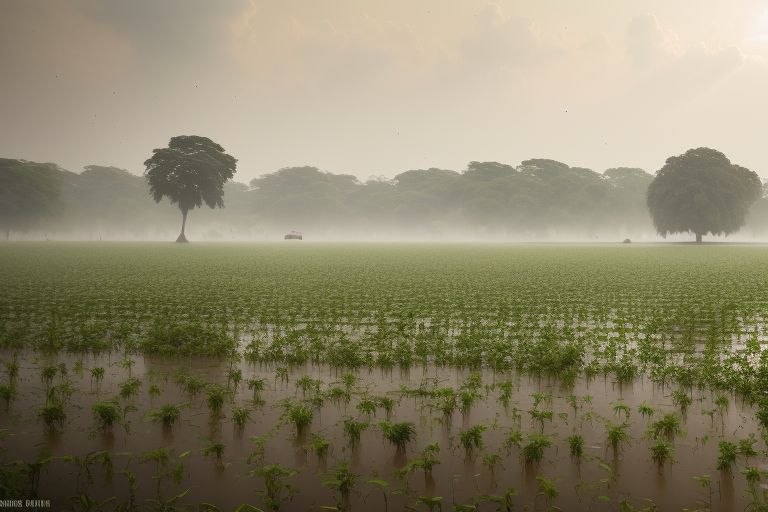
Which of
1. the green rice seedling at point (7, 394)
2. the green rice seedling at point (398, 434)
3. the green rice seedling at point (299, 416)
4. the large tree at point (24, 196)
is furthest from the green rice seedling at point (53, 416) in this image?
the large tree at point (24, 196)

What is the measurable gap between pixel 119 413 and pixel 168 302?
11887 mm

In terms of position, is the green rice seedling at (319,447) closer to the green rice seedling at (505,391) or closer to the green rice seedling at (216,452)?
the green rice seedling at (216,452)

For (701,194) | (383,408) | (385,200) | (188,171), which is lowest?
(383,408)

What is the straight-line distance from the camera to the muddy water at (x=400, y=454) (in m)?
6.16

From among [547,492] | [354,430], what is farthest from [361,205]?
[547,492]

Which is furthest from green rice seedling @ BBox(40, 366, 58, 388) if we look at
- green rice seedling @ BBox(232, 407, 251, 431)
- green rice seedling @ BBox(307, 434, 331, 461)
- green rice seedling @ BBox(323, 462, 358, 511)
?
green rice seedling @ BBox(323, 462, 358, 511)

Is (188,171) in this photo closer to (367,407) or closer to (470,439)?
(367,407)

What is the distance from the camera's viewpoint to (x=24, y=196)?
9344 centimetres

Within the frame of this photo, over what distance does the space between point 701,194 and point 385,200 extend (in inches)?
3203

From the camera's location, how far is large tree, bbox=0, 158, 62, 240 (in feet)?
303

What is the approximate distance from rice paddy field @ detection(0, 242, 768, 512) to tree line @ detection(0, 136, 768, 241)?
7019cm

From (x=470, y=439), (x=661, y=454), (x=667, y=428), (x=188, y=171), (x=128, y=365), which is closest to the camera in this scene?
(x=661, y=454)

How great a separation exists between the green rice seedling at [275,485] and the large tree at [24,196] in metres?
107

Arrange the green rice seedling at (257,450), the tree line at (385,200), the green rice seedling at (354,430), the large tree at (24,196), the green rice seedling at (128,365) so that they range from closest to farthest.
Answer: the green rice seedling at (257,450), the green rice seedling at (354,430), the green rice seedling at (128,365), the tree line at (385,200), the large tree at (24,196)
